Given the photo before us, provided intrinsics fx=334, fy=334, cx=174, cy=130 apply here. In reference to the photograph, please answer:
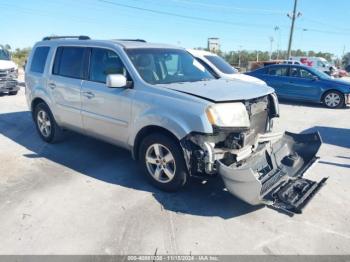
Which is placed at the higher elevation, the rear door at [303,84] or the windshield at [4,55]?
the windshield at [4,55]

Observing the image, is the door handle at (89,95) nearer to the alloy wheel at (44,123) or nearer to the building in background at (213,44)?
the alloy wheel at (44,123)

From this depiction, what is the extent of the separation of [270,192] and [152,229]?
56.9 inches

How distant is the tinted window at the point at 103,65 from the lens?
4.75 meters

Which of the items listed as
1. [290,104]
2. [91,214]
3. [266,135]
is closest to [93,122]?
[91,214]

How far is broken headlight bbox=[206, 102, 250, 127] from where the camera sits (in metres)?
3.80

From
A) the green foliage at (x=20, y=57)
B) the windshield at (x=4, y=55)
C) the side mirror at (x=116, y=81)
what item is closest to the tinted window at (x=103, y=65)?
the side mirror at (x=116, y=81)

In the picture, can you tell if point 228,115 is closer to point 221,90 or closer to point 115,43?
point 221,90

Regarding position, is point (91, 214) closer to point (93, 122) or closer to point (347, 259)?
point (93, 122)

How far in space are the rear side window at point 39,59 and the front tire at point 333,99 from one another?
975 centimetres

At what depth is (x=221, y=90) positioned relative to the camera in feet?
Answer: 13.9

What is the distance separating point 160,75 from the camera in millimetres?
4715

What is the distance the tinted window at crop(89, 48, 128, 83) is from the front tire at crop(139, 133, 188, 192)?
1.08 meters

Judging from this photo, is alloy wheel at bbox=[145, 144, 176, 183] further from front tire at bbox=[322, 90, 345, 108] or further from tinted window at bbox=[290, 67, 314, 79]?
tinted window at bbox=[290, 67, 314, 79]

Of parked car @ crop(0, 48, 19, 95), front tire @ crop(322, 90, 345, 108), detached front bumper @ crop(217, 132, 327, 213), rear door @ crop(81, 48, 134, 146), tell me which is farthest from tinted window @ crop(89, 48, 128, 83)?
front tire @ crop(322, 90, 345, 108)
